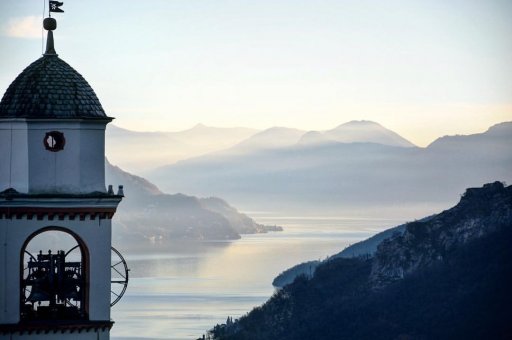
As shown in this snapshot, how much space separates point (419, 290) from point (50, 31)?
126m

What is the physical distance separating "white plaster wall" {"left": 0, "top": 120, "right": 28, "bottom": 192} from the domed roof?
21 centimetres

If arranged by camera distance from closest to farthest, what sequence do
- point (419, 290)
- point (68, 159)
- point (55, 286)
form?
1. point (68, 159)
2. point (55, 286)
3. point (419, 290)

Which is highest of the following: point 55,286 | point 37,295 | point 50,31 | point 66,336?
point 50,31

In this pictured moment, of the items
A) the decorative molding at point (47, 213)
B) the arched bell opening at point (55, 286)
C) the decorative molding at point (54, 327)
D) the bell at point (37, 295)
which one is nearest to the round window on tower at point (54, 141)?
the decorative molding at point (47, 213)

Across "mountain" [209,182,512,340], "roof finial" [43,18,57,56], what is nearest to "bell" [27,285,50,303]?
"roof finial" [43,18,57,56]

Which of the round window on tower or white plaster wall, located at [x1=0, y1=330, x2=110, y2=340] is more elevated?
the round window on tower

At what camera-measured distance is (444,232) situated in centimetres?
16200

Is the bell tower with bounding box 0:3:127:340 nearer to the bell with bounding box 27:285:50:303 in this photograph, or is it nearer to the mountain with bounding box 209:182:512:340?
the bell with bounding box 27:285:50:303

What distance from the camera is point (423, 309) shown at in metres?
148

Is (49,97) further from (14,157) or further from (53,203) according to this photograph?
(53,203)

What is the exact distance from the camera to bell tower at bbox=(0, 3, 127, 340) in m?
26.7

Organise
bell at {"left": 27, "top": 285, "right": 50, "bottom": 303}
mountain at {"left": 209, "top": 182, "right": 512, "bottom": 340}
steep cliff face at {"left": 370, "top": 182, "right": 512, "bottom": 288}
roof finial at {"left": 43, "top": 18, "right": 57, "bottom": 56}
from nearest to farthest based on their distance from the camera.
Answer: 1. bell at {"left": 27, "top": 285, "right": 50, "bottom": 303}
2. roof finial at {"left": 43, "top": 18, "right": 57, "bottom": 56}
3. mountain at {"left": 209, "top": 182, "right": 512, "bottom": 340}
4. steep cliff face at {"left": 370, "top": 182, "right": 512, "bottom": 288}

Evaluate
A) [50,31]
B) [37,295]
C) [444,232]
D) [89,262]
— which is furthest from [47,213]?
[444,232]

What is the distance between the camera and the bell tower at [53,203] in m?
26.7
